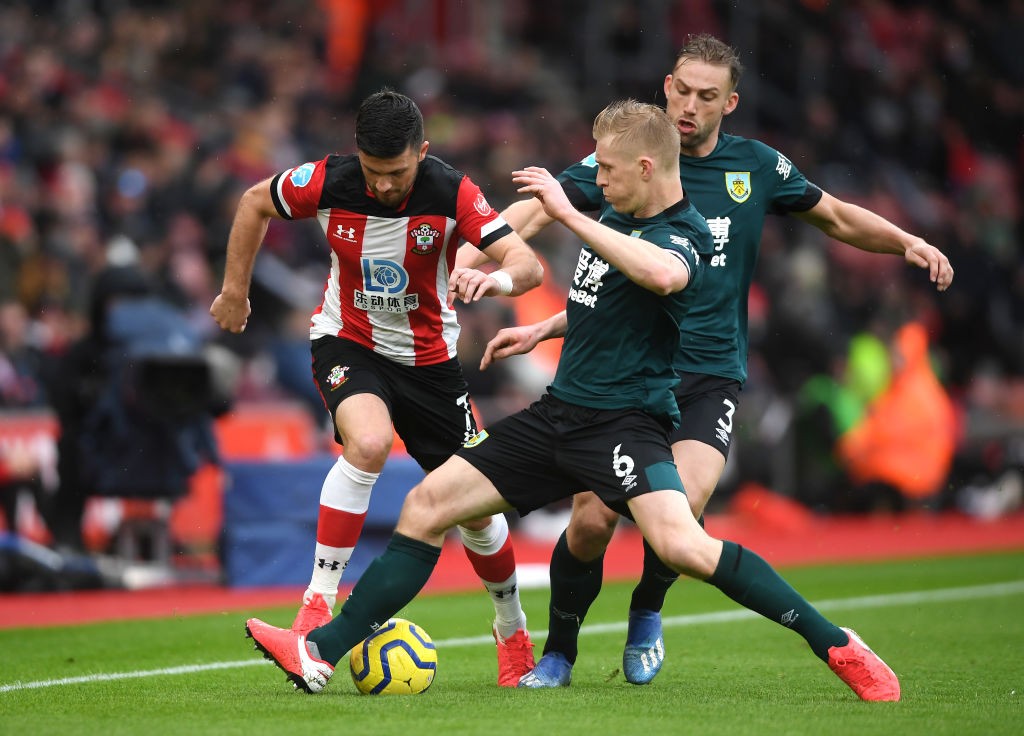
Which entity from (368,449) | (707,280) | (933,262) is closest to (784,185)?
(707,280)

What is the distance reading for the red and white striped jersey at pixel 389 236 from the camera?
650 cm

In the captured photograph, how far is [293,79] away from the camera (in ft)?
54.9

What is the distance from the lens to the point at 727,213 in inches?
268

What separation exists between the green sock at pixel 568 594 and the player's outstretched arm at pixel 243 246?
1691 mm

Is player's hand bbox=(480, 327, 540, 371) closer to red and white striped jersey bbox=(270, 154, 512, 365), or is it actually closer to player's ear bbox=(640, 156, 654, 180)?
red and white striped jersey bbox=(270, 154, 512, 365)

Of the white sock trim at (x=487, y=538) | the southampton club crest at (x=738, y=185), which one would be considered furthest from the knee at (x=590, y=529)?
the southampton club crest at (x=738, y=185)

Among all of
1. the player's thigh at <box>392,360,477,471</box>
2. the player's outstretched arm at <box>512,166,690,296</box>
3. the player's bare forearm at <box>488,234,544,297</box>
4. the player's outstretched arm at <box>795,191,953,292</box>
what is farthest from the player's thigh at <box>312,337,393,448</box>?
the player's outstretched arm at <box>795,191,953,292</box>

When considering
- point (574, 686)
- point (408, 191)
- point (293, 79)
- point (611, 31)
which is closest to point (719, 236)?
point (408, 191)

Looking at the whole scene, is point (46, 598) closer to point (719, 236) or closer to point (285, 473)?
point (285, 473)

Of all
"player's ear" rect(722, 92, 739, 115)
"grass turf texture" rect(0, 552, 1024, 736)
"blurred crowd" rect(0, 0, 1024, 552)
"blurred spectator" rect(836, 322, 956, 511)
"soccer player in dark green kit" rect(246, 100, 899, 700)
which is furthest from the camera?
"blurred spectator" rect(836, 322, 956, 511)

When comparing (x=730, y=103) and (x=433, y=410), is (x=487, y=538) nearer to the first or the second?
(x=433, y=410)

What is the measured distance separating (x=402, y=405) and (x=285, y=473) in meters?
4.61

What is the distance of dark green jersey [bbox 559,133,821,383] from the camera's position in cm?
671

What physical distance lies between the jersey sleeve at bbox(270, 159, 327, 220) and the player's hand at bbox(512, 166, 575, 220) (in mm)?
1217
